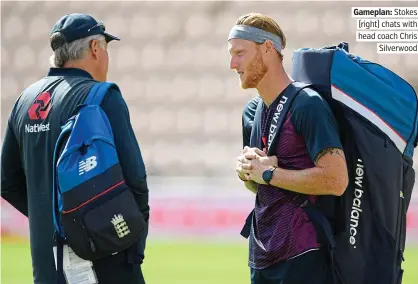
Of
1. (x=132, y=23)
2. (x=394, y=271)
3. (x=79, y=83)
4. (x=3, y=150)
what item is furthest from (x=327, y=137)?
(x=132, y=23)

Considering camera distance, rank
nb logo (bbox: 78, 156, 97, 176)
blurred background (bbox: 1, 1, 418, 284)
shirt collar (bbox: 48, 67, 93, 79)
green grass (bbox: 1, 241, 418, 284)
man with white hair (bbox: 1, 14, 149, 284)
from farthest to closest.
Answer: blurred background (bbox: 1, 1, 418, 284) → green grass (bbox: 1, 241, 418, 284) → shirt collar (bbox: 48, 67, 93, 79) → man with white hair (bbox: 1, 14, 149, 284) → nb logo (bbox: 78, 156, 97, 176)

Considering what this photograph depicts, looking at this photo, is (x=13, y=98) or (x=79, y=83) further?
(x=13, y=98)

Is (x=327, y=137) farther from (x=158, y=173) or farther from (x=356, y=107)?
(x=158, y=173)

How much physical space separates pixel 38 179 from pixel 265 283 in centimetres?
91

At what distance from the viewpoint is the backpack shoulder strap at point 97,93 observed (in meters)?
2.83

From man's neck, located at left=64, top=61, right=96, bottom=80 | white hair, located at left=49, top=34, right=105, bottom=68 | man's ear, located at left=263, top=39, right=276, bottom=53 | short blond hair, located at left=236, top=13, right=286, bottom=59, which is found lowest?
man's neck, located at left=64, top=61, right=96, bottom=80

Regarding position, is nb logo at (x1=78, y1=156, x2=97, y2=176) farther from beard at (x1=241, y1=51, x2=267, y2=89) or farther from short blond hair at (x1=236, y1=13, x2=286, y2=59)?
short blond hair at (x1=236, y1=13, x2=286, y2=59)

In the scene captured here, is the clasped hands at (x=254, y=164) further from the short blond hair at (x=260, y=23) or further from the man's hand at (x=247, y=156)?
the short blond hair at (x=260, y=23)

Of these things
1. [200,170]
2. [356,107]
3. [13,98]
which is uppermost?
[356,107]

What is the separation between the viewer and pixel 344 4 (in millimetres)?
10047

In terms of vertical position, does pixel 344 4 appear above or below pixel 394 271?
above

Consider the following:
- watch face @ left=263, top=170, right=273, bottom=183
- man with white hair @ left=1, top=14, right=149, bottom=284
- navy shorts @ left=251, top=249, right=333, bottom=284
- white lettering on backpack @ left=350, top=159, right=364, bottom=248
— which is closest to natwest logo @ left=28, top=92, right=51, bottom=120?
man with white hair @ left=1, top=14, right=149, bottom=284

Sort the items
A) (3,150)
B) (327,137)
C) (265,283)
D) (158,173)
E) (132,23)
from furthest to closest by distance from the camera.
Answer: (132,23) → (158,173) → (3,150) → (265,283) → (327,137)

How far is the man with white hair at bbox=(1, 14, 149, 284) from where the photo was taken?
9.32 ft
